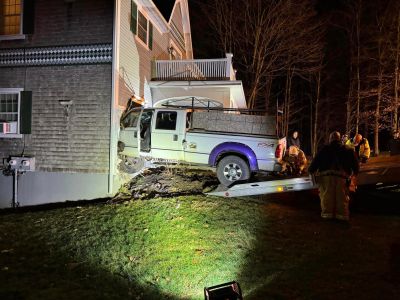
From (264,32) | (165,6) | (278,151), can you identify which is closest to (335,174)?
(278,151)

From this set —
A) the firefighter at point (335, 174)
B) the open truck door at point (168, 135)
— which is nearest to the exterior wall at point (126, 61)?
the open truck door at point (168, 135)

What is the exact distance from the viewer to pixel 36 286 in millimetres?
6000

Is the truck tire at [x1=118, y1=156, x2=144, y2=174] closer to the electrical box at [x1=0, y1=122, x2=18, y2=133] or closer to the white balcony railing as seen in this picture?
the electrical box at [x1=0, y1=122, x2=18, y2=133]

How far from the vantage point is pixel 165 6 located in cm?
1870

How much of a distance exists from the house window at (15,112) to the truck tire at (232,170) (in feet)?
21.2

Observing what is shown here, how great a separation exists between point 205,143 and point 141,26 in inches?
264

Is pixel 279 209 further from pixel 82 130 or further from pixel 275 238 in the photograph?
pixel 82 130

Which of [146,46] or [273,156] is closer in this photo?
[273,156]

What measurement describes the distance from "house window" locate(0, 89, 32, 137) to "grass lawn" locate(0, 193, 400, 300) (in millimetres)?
4436

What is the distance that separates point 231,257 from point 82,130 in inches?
283

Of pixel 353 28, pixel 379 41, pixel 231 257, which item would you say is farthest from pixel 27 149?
pixel 353 28

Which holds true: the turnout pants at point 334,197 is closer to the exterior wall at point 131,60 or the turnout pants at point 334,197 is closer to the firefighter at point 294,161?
the firefighter at point 294,161

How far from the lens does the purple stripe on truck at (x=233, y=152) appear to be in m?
10.1

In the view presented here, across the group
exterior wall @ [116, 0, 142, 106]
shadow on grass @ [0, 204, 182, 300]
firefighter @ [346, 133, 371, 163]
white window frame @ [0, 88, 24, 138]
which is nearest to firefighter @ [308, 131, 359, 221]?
shadow on grass @ [0, 204, 182, 300]
